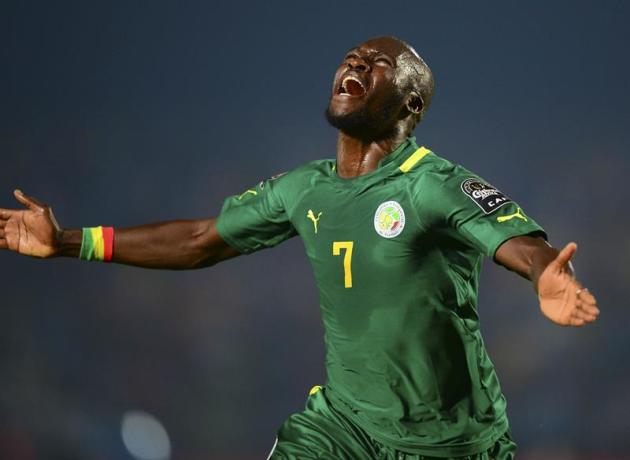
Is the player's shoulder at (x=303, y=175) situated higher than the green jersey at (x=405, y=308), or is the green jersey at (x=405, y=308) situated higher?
the player's shoulder at (x=303, y=175)

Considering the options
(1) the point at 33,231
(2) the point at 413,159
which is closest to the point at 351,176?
(2) the point at 413,159

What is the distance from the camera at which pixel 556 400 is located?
17.0 feet

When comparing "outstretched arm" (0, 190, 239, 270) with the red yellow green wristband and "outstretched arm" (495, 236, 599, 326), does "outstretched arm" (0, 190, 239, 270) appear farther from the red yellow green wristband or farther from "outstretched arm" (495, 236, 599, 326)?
"outstretched arm" (495, 236, 599, 326)

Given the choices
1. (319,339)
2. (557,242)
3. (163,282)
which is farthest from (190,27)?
(557,242)

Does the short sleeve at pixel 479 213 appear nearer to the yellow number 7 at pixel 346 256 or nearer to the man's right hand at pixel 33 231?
the yellow number 7 at pixel 346 256

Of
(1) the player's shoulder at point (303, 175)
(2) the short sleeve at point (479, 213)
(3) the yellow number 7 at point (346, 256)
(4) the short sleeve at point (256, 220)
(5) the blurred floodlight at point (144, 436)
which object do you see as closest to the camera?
(2) the short sleeve at point (479, 213)

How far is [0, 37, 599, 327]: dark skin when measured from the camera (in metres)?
2.32

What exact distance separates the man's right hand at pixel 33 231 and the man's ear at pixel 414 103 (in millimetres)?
1072

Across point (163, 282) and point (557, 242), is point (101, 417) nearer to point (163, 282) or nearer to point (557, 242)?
point (163, 282)

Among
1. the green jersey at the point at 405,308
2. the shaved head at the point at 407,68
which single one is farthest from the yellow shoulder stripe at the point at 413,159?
the shaved head at the point at 407,68

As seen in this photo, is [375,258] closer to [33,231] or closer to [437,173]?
[437,173]

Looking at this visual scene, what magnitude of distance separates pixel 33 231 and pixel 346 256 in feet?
3.22

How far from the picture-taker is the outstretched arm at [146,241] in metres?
3.32

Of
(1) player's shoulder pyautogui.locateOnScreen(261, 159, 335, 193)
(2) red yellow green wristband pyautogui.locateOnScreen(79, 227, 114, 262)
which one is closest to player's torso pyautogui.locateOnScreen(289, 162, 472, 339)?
(1) player's shoulder pyautogui.locateOnScreen(261, 159, 335, 193)
